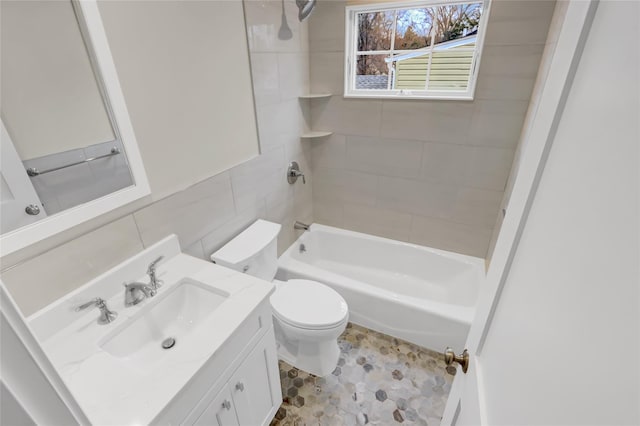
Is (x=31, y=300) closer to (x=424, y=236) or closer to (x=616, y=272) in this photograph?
(x=616, y=272)

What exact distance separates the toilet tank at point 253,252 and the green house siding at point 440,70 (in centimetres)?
135

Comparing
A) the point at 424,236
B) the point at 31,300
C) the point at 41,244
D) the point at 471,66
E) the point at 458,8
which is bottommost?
the point at 424,236

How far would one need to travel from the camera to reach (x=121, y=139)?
111 cm

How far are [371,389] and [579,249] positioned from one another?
5.32 feet

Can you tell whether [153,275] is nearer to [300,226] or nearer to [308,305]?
[308,305]

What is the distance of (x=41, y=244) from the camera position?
0.95 meters

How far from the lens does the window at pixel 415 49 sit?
1832mm

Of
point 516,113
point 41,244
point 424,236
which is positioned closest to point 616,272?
point 41,244

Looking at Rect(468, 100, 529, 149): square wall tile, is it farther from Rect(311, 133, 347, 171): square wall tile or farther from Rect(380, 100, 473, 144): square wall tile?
Rect(311, 133, 347, 171): square wall tile

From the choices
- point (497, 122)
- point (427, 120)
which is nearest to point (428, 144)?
point (427, 120)

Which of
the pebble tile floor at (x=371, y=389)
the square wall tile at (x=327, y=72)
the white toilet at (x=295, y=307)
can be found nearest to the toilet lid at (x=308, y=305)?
the white toilet at (x=295, y=307)

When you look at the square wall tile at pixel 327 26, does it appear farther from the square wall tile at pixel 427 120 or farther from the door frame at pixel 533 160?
the door frame at pixel 533 160

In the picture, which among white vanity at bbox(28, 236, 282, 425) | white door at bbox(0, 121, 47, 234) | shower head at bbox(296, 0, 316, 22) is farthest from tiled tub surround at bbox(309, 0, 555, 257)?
white door at bbox(0, 121, 47, 234)

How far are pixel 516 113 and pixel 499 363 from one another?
1674 mm
